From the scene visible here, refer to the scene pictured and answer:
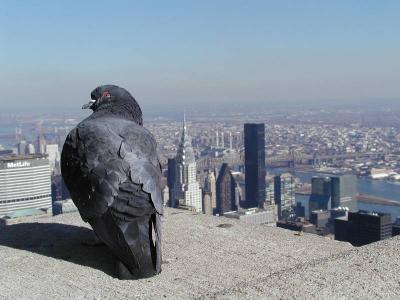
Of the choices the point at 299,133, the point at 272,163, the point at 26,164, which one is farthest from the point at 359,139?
the point at 26,164

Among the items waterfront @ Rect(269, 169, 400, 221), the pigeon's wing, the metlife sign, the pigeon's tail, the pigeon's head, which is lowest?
waterfront @ Rect(269, 169, 400, 221)

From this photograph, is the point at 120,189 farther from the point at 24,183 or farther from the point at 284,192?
the point at 284,192

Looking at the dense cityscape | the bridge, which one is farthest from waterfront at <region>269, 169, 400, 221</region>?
the bridge

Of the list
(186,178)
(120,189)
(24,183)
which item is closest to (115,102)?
(120,189)

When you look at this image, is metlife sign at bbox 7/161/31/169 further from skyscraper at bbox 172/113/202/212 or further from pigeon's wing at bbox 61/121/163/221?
pigeon's wing at bbox 61/121/163/221

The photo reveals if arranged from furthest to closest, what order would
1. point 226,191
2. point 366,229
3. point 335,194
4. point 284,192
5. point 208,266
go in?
point 284,192
point 226,191
point 335,194
point 366,229
point 208,266

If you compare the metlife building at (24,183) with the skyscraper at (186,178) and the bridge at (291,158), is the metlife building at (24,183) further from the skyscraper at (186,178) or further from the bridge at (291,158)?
the bridge at (291,158)

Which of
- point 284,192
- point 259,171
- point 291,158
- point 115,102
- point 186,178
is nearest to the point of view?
point 115,102
